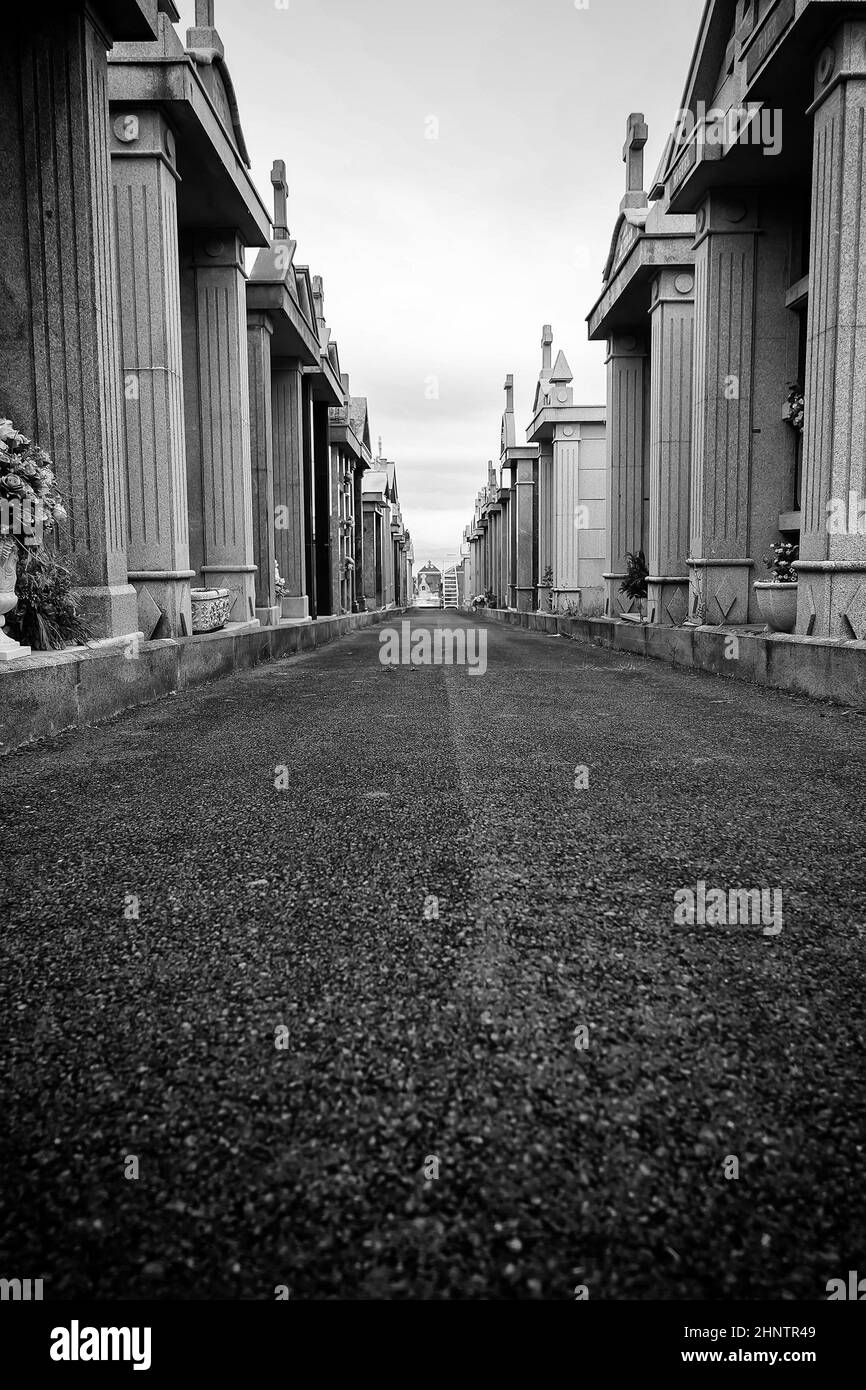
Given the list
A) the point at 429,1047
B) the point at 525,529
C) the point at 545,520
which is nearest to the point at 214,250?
the point at 429,1047

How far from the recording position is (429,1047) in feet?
5.61

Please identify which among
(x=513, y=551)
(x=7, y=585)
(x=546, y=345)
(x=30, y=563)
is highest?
(x=546, y=345)

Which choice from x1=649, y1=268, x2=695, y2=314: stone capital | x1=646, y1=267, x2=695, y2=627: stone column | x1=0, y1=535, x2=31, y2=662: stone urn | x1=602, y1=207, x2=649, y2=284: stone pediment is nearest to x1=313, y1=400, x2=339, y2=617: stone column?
x1=602, y1=207, x2=649, y2=284: stone pediment

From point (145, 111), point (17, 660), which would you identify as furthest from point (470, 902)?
point (145, 111)

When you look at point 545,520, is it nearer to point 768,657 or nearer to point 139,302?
point 139,302

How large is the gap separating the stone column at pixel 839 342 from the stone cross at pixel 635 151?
9260 millimetres

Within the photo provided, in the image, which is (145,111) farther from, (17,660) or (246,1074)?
(246,1074)

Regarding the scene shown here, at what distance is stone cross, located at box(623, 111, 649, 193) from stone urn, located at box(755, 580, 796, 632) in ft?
36.1

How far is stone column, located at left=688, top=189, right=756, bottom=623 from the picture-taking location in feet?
36.2

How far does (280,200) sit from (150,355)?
11.0 meters

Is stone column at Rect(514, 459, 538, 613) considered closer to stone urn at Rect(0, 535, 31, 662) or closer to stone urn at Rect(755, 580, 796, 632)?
stone urn at Rect(755, 580, 796, 632)

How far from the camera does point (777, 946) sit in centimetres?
221

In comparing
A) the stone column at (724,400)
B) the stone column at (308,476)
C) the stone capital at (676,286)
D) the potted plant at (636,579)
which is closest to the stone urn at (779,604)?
the stone column at (724,400)
